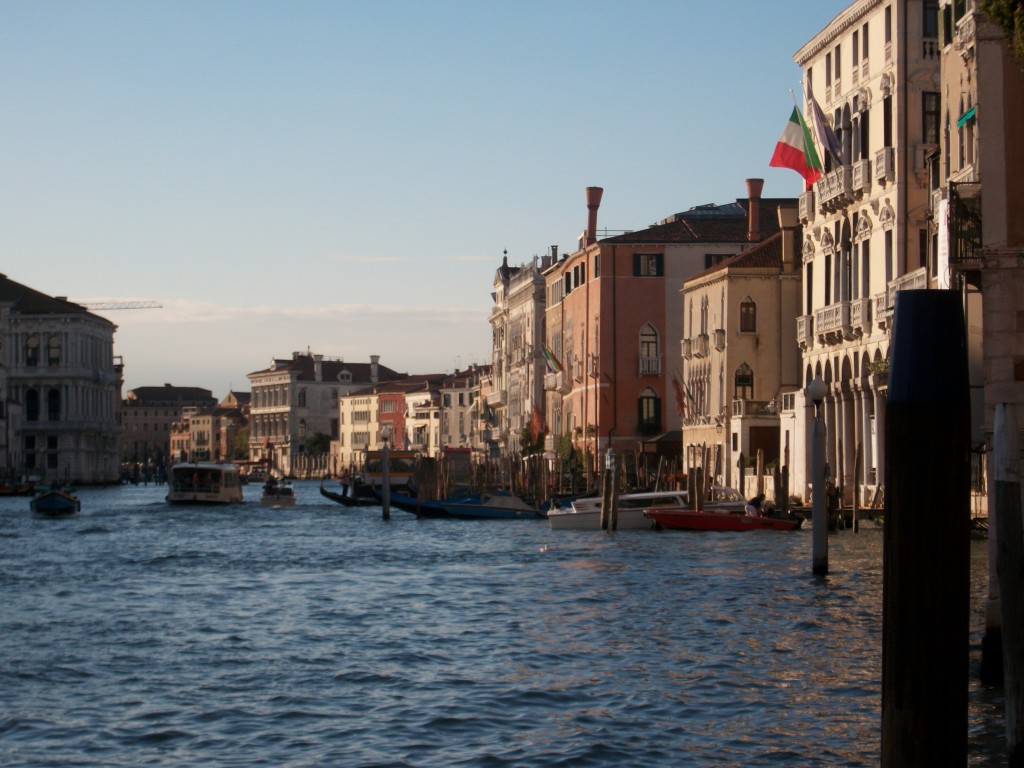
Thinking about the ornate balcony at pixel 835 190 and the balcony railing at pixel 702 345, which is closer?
the ornate balcony at pixel 835 190

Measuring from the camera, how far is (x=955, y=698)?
6.33m

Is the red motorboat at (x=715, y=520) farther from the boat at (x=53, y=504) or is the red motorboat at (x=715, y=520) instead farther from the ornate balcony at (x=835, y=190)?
the boat at (x=53, y=504)

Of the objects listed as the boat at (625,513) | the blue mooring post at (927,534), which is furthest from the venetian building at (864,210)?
the blue mooring post at (927,534)

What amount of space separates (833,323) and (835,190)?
2.85 metres

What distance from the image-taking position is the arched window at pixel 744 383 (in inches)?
1758

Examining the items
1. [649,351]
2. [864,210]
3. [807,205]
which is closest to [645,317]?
[649,351]

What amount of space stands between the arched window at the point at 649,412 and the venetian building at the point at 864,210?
641 inches

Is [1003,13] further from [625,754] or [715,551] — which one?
[715,551]

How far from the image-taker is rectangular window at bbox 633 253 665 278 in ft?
181

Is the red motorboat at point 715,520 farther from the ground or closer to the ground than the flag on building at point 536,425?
closer to the ground

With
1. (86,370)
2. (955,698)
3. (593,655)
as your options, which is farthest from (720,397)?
(86,370)

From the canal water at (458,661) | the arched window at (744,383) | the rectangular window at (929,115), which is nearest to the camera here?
the canal water at (458,661)

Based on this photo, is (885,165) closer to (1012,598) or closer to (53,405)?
(1012,598)

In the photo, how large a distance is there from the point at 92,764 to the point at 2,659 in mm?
5010
